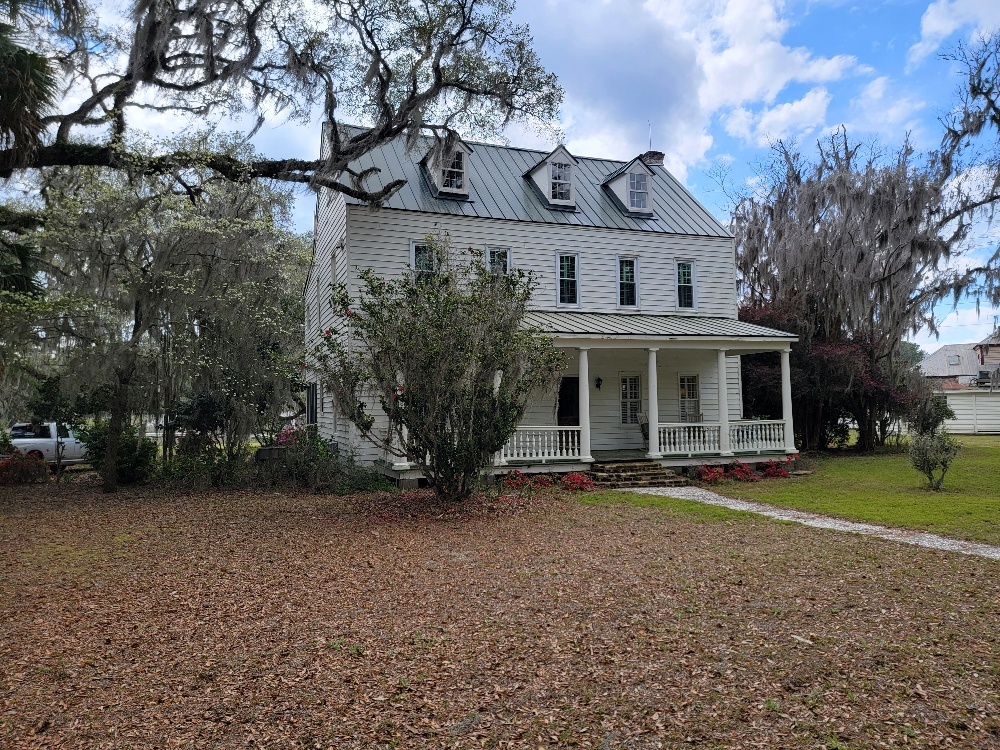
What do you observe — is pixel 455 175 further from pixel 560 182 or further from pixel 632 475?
pixel 632 475

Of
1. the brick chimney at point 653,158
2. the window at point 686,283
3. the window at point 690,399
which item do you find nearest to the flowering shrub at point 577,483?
the window at point 690,399

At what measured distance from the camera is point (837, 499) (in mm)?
12242

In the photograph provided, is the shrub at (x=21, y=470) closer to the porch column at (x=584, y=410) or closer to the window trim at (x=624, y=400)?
the porch column at (x=584, y=410)

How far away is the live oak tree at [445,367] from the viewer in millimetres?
9992

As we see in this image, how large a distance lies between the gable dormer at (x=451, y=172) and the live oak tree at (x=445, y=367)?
6.23 meters

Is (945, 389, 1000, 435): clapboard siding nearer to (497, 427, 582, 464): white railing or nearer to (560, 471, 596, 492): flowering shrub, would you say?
(497, 427, 582, 464): white railing

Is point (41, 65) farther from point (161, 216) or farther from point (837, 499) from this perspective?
point (837, 499)

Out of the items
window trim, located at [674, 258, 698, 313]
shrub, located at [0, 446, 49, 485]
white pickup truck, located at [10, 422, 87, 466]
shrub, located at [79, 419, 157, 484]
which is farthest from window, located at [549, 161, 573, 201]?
white pickup truck, located at [10, 422, 87, 466]

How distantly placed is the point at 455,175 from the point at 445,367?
9.00 metres

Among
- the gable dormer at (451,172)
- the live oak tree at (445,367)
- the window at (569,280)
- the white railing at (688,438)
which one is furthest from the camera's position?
the window at (569,280)

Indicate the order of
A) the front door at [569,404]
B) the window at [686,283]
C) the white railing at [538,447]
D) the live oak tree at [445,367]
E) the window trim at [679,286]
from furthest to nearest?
the window at [686,283], the window trim at [679,286], the front door at [569,404], the white railing at [538,447], the live oak tree at [445,367]

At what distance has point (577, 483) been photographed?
13930 mm

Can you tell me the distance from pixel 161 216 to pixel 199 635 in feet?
35.1

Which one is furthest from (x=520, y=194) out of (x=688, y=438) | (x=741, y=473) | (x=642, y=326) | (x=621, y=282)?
(x=741, y=473)
